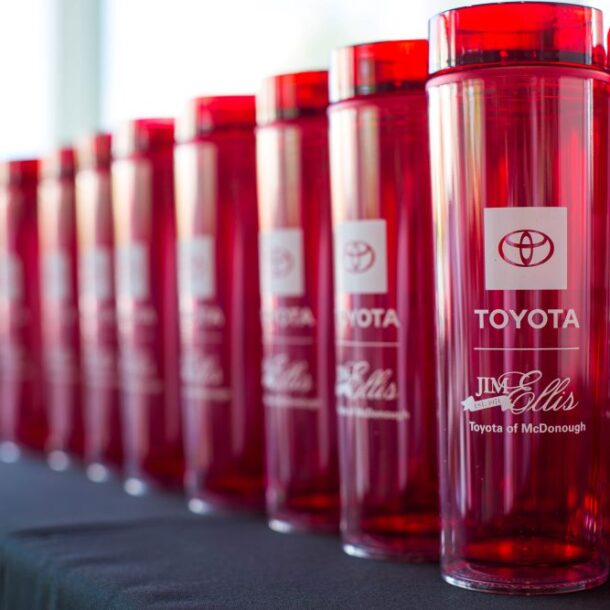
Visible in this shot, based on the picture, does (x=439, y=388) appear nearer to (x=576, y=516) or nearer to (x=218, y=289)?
(x=576, y=516)

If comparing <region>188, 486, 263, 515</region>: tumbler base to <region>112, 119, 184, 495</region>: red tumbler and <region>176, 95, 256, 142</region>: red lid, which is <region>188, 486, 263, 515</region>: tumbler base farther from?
<region>176, 95, 256, 142</region>: red lid

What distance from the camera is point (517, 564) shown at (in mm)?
525

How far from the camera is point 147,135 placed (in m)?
0.87

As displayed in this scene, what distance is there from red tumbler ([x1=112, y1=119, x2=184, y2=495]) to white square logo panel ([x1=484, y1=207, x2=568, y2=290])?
1.34 ft

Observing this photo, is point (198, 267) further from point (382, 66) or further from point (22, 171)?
point (22, 171)

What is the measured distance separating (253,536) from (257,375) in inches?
5.2

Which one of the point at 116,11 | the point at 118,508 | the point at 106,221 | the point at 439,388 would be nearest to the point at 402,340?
the point at 439,388

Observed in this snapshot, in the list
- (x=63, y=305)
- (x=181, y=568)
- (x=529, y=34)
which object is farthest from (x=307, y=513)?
(x=63, y=305)

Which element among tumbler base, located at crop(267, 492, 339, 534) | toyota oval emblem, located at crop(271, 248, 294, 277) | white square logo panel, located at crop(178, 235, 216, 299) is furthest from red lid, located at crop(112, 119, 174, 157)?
tumbler base, located at crop(267, 492, 339, 534)

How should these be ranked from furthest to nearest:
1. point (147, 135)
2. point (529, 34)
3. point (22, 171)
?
1. point (22, 171)
2. point (147, 135)
3. point (529, 34)

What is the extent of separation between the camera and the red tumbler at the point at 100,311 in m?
0.97

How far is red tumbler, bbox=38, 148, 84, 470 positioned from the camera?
3.41 ft

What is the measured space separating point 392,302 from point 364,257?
1.1 inches

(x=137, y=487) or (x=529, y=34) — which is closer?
(x=529, y=34)
